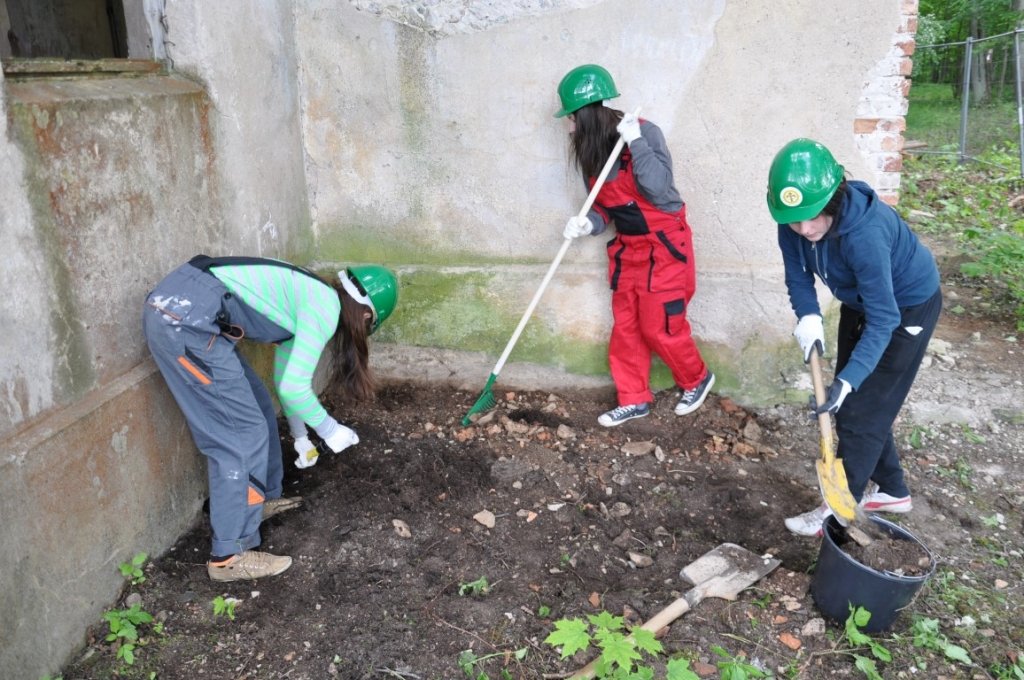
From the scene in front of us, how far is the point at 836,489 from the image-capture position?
2707 mm

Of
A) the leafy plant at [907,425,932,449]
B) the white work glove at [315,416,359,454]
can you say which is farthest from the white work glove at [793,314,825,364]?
the white work glove at [315,416,359,454]

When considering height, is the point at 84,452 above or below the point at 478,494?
above

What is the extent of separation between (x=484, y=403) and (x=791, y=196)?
2.17m

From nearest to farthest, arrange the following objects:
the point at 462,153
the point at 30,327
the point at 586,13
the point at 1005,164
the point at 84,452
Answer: the point at 30,327 < the point at 84,452 < the point at 586,13 < the point at 462,153 < the point at 1005,164

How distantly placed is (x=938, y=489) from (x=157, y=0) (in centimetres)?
408

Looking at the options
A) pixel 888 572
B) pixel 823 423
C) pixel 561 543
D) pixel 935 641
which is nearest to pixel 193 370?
pixel 561 543

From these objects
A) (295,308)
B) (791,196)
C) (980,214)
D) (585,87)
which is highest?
(585,87)

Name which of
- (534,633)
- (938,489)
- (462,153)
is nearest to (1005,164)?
(938,489)

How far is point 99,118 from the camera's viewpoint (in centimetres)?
257

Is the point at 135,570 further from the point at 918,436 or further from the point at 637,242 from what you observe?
the point at 918,436

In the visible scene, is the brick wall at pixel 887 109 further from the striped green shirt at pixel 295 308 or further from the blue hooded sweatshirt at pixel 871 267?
the striped green shirt at pixel 295 308

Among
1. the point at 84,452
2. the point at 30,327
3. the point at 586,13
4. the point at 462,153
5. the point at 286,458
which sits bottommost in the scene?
the point at 286,458

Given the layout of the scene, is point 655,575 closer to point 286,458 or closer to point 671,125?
point 286,458

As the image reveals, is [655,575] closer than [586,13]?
Yes
